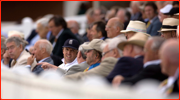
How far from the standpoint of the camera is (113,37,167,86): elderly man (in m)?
3.23

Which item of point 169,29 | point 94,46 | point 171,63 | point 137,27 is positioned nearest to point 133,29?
point 137,27

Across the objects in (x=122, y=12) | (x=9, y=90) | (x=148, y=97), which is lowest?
(x=9, y=90)

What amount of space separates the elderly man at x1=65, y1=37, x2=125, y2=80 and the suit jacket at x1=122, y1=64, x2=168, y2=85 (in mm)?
710

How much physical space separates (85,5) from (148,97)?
13.4 meters

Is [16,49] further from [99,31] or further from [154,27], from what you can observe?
[154,27]

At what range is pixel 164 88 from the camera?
291cm

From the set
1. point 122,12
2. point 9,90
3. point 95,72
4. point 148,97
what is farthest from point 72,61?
point 148,97

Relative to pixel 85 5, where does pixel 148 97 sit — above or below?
below

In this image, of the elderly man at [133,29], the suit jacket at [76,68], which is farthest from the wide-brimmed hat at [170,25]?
the suit jacket at [76,68]

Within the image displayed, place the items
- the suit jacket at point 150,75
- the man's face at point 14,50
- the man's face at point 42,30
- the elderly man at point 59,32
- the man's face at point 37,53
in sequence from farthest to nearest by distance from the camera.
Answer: the man's face at point 42,30, the elderly man at point 59,32, the man's face at point 14,50, the man's face at point 37,53, the suit jacket at point 150,75

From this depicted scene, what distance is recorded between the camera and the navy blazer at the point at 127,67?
352 centimetres

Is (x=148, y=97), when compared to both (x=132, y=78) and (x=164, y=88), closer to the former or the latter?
(x=164, y=88)

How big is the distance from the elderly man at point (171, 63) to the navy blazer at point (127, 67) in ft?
2.14

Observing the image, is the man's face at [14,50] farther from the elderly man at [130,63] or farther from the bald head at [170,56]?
the bald head at [170,56]
